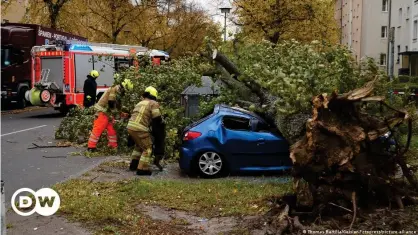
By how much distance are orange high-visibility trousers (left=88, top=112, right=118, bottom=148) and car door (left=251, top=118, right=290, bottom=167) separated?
358cm

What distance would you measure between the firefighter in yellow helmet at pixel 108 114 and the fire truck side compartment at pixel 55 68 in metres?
8.69

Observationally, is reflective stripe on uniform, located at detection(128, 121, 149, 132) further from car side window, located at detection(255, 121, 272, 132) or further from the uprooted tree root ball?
the uprooted tree root ball

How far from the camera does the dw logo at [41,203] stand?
627cm

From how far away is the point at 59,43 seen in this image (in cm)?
1947

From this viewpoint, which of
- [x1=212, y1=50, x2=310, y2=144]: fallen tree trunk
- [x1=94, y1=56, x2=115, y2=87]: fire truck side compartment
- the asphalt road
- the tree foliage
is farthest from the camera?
the tree foliage

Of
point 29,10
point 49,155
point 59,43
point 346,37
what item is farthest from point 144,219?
point 346,37

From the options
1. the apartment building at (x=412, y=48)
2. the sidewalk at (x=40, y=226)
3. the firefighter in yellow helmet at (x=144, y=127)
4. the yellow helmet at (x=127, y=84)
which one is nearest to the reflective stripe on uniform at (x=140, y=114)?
the firefighter in yellow helmet at (x=144, y=127)

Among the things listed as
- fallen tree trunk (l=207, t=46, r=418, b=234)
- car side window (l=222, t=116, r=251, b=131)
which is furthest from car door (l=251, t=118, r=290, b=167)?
fallen tree trunk (l=207, t=46, r=418, b=234)

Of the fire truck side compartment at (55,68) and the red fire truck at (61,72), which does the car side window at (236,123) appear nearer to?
the red fire truck at (61,72)

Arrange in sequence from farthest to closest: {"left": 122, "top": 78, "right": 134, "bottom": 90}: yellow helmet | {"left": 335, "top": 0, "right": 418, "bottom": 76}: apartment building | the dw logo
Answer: {"left": 335, "top": 0, "right": 418, "bottom": 76}: apartment building
{"left": 122, "top": 78, "right": 134, "bottom": 90}: yellow helmet
the dw logo

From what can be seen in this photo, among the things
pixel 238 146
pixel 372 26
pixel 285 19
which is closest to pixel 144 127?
pixel 238 146

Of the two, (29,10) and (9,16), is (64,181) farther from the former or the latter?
(9,16)

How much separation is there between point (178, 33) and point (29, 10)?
507 inches

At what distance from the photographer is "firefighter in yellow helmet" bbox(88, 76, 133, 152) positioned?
10.8 metres
